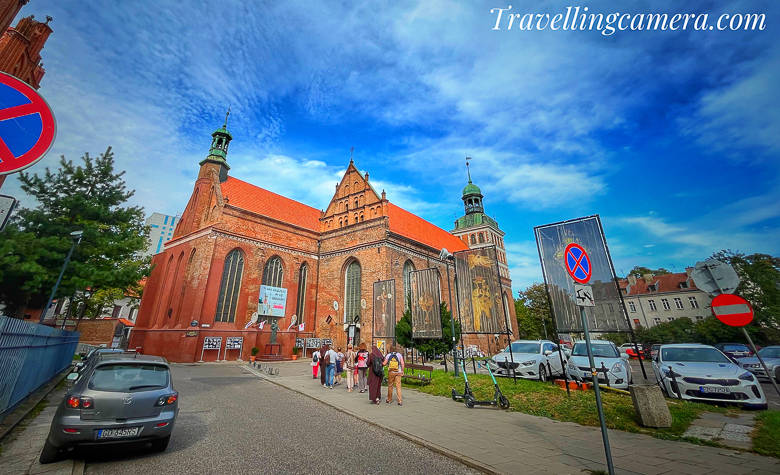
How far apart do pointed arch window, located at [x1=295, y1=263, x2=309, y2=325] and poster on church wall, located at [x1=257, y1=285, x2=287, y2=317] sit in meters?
1.77

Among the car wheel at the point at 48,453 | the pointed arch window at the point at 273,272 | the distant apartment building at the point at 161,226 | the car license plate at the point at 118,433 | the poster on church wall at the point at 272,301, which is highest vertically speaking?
the distant apartment building at the point at 161,226

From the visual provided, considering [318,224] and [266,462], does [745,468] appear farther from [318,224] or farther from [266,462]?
[318,224]

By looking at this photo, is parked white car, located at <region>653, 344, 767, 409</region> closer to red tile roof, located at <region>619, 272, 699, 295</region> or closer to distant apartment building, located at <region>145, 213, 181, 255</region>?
red tile roof, located at <region>619, 272, 699, 295</region>

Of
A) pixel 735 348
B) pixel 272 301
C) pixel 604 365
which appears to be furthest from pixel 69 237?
pixel 735 348

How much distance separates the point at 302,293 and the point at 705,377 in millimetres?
25458

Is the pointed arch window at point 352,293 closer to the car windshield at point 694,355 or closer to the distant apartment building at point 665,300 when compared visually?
the car windshield at point 694,355

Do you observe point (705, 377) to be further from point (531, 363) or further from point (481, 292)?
point (481, 292)

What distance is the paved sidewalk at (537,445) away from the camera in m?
4.12

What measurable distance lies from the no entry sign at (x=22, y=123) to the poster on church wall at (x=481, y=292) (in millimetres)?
11986

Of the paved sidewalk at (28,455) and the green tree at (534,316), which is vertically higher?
the green tree at (534,316)

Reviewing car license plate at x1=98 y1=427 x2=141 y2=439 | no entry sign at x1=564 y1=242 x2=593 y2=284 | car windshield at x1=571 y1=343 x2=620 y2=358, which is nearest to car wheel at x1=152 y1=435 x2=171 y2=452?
car license plate at x1=98 y1=427 x2=141 y2=439

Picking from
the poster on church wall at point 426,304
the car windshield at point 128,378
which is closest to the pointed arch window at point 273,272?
the poster on church wall at point 426,304

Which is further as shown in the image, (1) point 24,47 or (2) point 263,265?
(2) point 263,265

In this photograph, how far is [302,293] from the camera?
90.7ft
